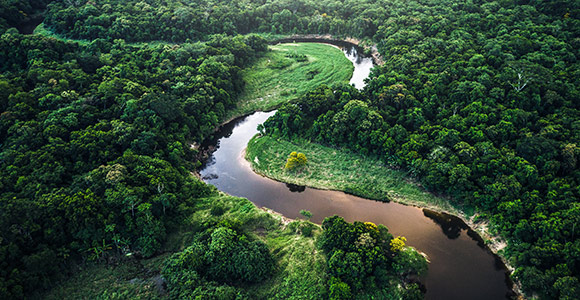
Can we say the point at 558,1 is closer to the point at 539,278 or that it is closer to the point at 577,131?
the point at 577,131

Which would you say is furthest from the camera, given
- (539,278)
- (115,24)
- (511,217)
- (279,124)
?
(115,24)

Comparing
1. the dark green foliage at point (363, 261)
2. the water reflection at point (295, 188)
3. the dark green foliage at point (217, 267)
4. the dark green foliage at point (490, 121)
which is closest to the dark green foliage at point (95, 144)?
the dark green foliage at point (217, 267)

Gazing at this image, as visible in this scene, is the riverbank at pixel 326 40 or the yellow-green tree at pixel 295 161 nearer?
the yellow-green tree at pixel 295 161

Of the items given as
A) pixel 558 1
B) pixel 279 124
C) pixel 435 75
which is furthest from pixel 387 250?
pixel 558 1

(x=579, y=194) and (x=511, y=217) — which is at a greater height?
(x=579, y=194)

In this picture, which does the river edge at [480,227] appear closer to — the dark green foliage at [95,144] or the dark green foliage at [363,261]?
the dark green foliage at [363,261]

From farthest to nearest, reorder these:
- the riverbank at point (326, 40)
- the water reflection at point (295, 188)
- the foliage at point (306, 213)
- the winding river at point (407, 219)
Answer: the riverbank at point (326, 40)
the water reflection at point (295, 188)
the foliage at point (306, 213)
the winding river at point (407, 219)

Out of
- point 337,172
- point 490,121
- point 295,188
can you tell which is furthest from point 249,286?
point 490,121
